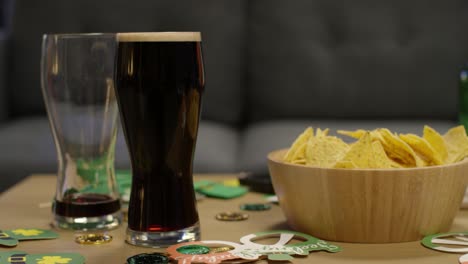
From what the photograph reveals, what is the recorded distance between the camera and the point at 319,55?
233 centimetres

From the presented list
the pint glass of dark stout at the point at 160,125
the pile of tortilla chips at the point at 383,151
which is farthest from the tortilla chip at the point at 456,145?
the pint glass of dark stout at the point at 160,125

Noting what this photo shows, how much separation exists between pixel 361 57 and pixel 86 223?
62.4 inches

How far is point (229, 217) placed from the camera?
95cm

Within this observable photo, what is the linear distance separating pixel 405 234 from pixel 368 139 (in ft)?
0.38

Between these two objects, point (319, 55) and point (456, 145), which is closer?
point (456, 145)

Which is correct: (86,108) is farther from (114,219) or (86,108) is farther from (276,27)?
(276,27)

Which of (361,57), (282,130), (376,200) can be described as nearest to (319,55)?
(361,57)

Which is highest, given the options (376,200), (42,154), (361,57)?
(361,57)

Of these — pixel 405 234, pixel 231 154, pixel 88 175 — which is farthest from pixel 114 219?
pixel 231 154

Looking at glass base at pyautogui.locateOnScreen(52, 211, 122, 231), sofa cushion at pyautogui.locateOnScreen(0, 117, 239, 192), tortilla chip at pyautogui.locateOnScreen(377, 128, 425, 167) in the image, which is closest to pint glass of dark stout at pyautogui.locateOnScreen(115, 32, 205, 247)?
glass base at pyautogui.locateOnScreen(52, 211, 122, 231)

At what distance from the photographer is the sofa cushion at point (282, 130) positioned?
1932mm

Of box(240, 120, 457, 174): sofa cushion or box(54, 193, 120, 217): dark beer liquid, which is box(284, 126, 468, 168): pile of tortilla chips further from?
box(240, 120, 457, 174): sofa cushion

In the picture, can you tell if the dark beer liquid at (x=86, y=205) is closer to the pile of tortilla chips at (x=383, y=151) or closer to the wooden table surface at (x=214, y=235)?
the wooden table surface at (x=214, y=235)

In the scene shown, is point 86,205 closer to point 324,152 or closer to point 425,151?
point 324,152
